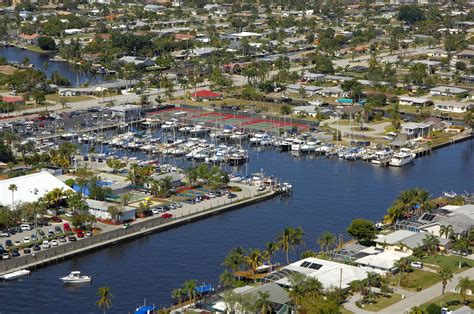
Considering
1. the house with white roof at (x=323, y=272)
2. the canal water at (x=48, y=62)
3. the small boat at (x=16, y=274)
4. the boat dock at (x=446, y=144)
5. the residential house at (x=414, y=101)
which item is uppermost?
the house with white roof at (x=323, y=272)

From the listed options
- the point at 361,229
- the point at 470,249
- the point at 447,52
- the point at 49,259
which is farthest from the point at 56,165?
the point at 447,52

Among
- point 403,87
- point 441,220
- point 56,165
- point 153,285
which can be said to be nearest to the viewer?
point 153,285

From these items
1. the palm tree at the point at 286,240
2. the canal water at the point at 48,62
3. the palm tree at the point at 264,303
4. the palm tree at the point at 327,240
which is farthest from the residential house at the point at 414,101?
the palm tree at the point at 264,303

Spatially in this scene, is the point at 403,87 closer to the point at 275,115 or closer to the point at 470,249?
the point at 275,115

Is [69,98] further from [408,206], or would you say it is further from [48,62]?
[408,206]

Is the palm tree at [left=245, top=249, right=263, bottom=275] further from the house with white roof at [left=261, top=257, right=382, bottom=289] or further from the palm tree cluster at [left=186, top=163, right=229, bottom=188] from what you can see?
the palm tree cluster at [left=186, top=163, right=229, bottom=188]

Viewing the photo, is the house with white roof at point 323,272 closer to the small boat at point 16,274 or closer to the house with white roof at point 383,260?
the house with white roof at point 383,260
